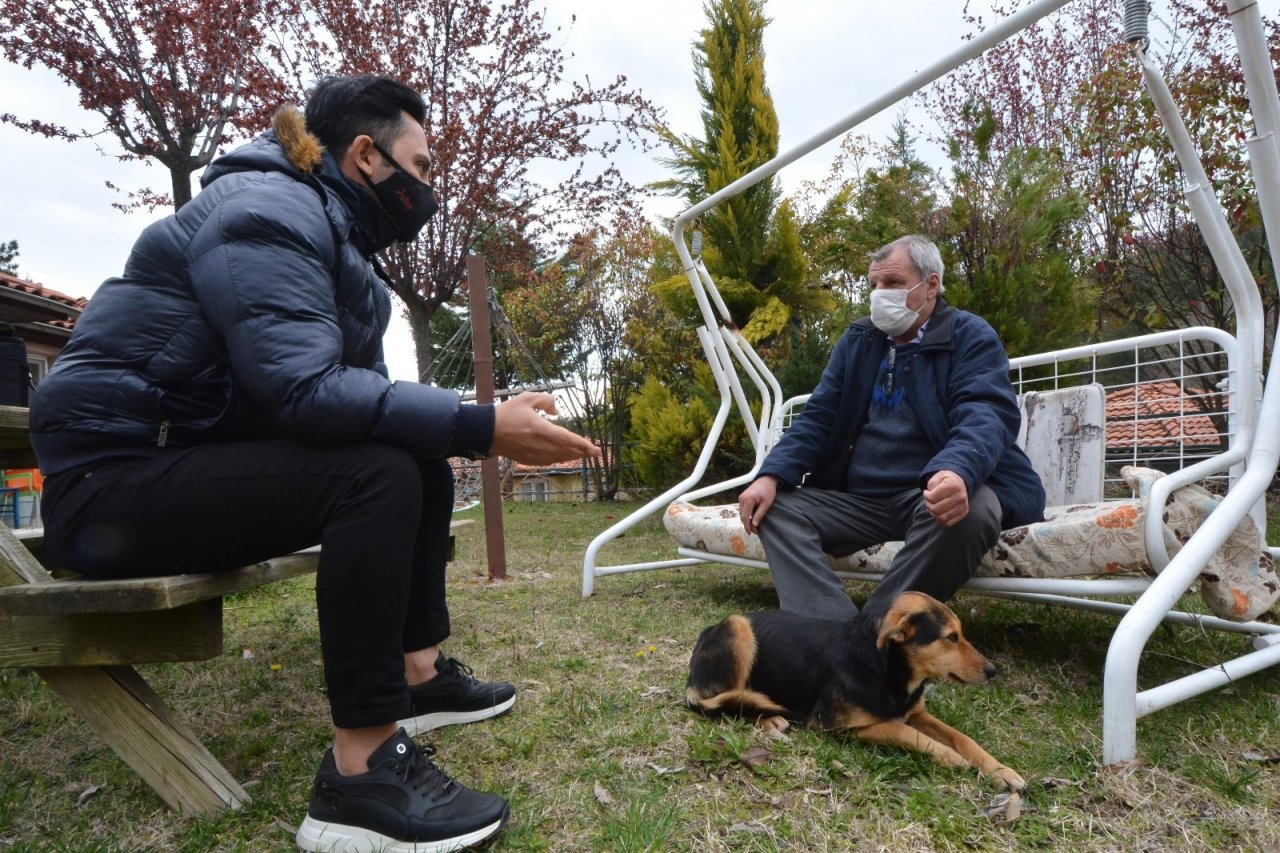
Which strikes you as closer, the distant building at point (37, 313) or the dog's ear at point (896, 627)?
the dog's ear at point (896, 627)

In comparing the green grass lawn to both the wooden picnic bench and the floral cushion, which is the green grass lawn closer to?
the wooden picnic bench

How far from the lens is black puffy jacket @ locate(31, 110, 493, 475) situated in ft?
4.92

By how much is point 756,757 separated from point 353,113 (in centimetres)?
171

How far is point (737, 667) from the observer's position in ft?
7.32

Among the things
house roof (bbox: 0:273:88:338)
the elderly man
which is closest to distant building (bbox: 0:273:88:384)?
house roof (bbox: 0:273:88:338)

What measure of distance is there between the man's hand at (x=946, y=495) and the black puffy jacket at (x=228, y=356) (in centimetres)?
127

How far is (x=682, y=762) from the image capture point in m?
1.96

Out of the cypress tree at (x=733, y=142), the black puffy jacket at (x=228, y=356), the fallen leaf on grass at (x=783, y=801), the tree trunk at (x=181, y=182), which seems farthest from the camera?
the tree trunk at (x=181, y=182)

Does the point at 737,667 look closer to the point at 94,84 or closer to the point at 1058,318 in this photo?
the point at 1058,318

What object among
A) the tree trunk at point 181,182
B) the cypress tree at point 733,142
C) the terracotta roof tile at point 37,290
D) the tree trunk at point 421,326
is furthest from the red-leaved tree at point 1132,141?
the terracotta roof tile at point 37,290

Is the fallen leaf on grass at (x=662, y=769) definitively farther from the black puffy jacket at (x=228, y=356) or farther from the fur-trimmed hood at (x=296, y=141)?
the fur-trimmed hood at (x=296, y=141)

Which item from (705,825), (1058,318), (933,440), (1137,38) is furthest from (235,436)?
(1058,318)

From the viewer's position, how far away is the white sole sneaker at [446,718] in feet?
7.24

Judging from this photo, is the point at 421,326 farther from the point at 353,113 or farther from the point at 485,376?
the point at 353,113
